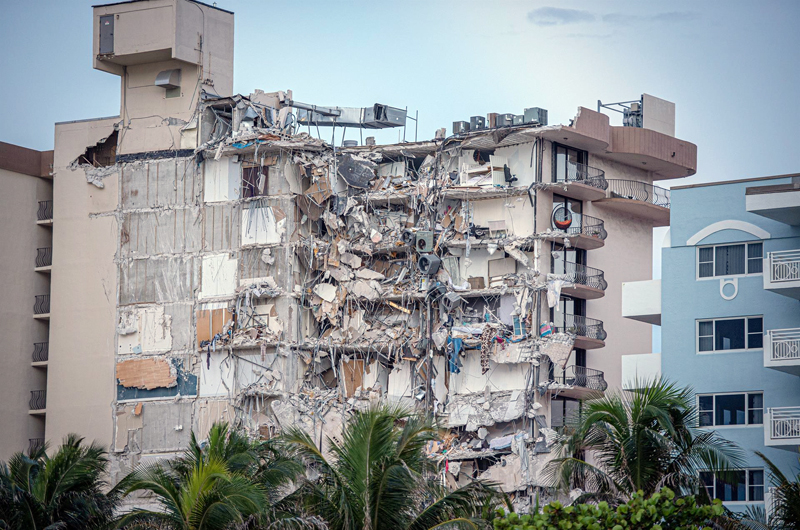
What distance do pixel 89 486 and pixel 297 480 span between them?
5.91 meters

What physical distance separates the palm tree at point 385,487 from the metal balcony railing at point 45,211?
132 ft

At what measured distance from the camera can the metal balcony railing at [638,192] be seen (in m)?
66.6

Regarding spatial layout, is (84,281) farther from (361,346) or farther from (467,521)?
(467,521)

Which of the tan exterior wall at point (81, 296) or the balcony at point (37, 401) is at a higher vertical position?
the tan exterior wall at point (81, 296)

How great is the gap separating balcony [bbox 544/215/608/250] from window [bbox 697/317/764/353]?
12144mm

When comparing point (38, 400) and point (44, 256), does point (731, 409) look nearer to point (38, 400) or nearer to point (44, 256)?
point (38, 400)

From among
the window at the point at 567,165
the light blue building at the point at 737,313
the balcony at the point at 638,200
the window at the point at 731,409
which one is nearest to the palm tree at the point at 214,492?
the light blue building at the point at 737,313

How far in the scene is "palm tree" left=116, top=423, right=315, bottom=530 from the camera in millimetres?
32406

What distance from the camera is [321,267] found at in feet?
208

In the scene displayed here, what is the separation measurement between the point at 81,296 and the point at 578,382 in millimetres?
22828

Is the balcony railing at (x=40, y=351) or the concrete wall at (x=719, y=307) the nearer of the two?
the concrete wall at (x=719, y=307)

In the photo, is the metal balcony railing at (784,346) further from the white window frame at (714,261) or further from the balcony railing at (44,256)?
the balcony railing at (44,256)

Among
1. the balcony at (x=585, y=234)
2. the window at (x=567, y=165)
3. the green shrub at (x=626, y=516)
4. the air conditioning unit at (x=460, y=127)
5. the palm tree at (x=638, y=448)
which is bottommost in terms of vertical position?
the green shrub at (x=626, y=516)

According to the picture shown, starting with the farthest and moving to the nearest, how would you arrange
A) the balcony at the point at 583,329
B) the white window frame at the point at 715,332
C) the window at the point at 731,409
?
the balcony at the point at 583,329 < the white window frame at the point at 715,332 < the window at the point at 731,409
